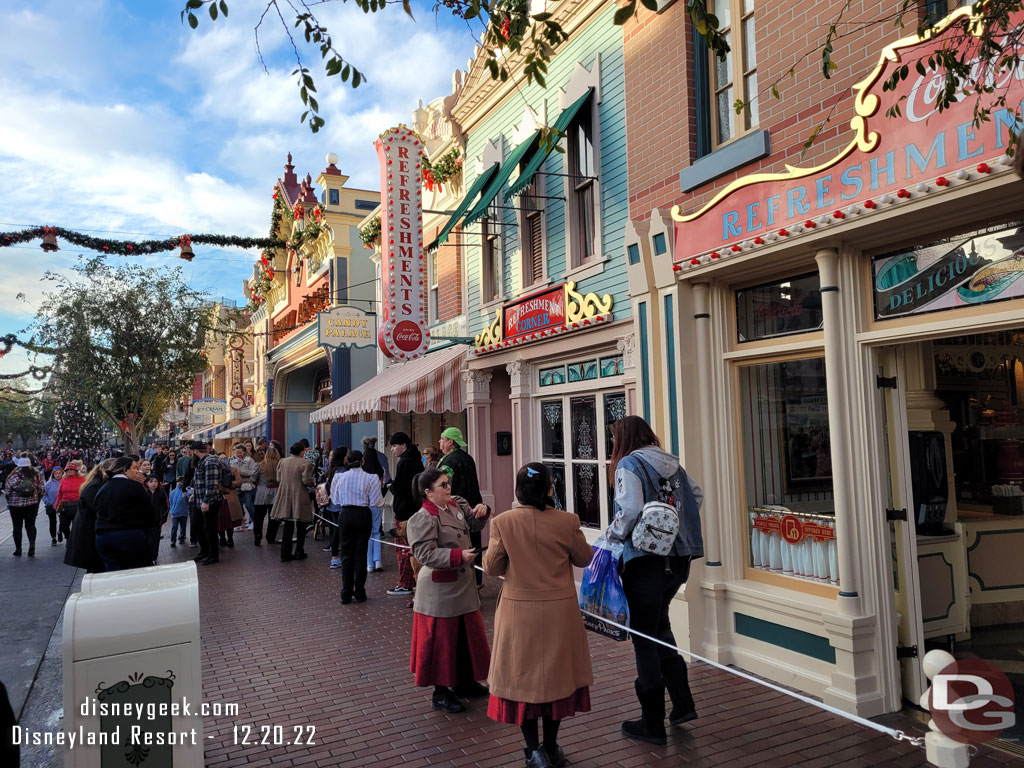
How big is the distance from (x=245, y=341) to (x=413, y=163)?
20557mm

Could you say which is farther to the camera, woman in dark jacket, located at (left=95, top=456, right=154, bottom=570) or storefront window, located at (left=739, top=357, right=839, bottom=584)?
woman in dark jacket, located at (left=95, top=456, right=154, bottom=570)

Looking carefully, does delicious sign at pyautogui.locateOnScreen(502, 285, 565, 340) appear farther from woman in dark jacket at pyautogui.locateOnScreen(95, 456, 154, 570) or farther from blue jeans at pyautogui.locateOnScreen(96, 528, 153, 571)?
blue jeans at pyautogui.locateOnScreen(96, 528, 153, 571)

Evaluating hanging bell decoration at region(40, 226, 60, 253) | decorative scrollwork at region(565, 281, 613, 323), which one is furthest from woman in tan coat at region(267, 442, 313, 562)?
hanging bell decoration at region(40, 226, 60, 253)

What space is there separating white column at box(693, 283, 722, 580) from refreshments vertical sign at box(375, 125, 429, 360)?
577 centimetres

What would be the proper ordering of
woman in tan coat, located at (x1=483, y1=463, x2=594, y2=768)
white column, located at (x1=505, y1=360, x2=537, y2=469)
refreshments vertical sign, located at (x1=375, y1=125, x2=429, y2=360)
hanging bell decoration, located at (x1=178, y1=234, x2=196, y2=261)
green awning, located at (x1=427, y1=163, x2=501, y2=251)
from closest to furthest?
woman in tan coat, located at (x1=483, y1=463, x2=594, y2=768) < white column, located at (x1=505, y1=360, x2=537, y2=469) < green awning, located at (x1=427, y1=163, x2=501, y2=251) < refreshments vertical sign, located at (x1=375, y1=125, x2=429, y2=360) < hanging bell decoration, located at (x1=178, y1=234, x2=196, y2=261)

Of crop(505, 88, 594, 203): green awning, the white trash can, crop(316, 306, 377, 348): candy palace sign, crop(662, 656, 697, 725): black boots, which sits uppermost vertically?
crop(505, 88, 594, 203): green awning

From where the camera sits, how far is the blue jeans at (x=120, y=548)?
254 inches

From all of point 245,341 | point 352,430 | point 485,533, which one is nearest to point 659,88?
point 485,533

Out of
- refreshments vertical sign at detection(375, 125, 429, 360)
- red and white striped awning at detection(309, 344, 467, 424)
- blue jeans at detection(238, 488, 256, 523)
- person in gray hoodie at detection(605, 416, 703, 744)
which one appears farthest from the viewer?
blue jeans at detection(238, 488, 256, 523)

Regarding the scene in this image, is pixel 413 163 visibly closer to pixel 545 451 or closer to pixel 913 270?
pixel 545 451

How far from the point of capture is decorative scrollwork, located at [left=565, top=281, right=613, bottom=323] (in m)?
7.70

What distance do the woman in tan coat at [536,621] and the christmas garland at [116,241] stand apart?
50.8 ft

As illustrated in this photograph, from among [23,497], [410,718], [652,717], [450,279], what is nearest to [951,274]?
[652,717]

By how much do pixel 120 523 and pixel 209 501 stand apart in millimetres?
4985
